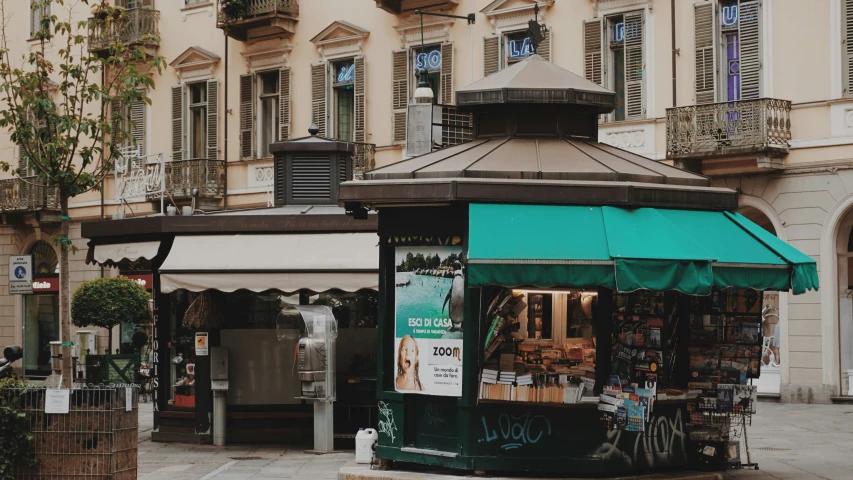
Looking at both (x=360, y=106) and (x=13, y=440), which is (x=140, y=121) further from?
(x=13, y=440)

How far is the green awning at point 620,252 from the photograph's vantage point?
12.2 meters

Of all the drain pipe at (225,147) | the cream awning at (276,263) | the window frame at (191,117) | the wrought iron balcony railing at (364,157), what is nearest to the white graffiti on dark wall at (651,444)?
the cream awning at (276,263)

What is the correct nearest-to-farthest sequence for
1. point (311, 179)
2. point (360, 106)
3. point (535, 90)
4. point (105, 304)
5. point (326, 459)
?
1. point (535, 90)
2. point (326, 459)
3. point (311, 179)
4. point (105, 304)
5. point (360, 106)

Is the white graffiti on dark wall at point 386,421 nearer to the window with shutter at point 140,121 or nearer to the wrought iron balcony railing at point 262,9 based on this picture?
the wrought iron balcony railing at point 262,9

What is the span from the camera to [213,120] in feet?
121

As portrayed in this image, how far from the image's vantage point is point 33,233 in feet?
137

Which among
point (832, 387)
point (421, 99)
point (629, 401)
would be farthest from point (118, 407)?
point (832, 387)

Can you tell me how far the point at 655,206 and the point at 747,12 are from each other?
14.6m

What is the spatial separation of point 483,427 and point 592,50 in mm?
17298

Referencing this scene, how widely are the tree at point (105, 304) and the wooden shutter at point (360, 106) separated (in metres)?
8.83

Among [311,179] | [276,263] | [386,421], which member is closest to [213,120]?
[311,179]

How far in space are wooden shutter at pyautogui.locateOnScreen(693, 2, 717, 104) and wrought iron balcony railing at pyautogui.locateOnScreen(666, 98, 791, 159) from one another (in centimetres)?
65

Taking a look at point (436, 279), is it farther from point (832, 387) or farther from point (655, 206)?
point (832, 387)

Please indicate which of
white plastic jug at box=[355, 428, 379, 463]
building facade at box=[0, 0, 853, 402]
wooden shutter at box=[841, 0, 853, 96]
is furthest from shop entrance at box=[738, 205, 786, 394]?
white plastic jug at box=[355, 428, 379, 463]
